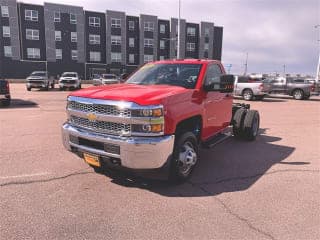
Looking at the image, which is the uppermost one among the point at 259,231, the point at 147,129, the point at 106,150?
the point at 147,129

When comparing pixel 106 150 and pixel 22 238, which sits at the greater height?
pixel 106 150

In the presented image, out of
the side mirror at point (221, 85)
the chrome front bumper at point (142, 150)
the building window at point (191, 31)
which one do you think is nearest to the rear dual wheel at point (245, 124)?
the side mirror at point (221, 85)

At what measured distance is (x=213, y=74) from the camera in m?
6.09

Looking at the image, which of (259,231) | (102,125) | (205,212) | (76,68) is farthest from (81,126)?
(76,68)

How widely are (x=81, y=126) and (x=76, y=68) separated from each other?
185 ft

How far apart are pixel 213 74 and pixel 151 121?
8.02 feet

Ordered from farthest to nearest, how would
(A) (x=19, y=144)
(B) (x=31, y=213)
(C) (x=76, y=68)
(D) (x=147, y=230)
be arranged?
(C) (x=76, y=68) < (A) (x=19, y=144) < (B) (x=31, y=213) < (D) (x=147, y=230)

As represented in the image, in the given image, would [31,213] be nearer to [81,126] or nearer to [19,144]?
[81,126]

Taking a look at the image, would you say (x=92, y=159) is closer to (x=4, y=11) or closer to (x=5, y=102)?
(x=5, y=102)

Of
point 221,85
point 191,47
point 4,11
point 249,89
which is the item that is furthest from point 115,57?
point 221,85

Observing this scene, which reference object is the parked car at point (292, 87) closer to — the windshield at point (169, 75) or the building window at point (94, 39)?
the windshield at point (169, 75)

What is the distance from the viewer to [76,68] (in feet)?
192

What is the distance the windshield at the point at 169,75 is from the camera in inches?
216

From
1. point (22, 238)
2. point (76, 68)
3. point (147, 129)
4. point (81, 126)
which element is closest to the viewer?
point (22, 238)
